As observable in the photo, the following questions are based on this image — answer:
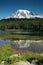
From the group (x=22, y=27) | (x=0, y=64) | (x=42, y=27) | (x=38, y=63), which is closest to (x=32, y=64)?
(x=38, y=63)

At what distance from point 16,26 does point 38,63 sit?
180011 mm

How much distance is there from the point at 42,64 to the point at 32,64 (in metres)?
0.73

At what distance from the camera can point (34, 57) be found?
15.8m

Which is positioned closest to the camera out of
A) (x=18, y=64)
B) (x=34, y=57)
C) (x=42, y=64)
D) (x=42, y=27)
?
(x=18, y=64)

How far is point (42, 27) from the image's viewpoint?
165m

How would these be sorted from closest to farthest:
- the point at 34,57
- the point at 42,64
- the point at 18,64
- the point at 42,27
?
the point at 18,64 < the point at 42,64 < the point at 34,57 < the point at 42,27

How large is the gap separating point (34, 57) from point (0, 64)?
11.7ft

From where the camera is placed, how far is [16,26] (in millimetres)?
193500

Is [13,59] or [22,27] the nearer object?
[13,59]

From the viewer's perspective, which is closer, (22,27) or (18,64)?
(18,64)

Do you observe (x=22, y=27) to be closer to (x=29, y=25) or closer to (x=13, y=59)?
(x=29, y=25)

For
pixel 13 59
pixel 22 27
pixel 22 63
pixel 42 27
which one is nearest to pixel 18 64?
pixel 22 63

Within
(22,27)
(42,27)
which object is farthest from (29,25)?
(42,27)

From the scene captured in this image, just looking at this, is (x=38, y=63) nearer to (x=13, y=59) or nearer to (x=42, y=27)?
(x=13, y=59)
